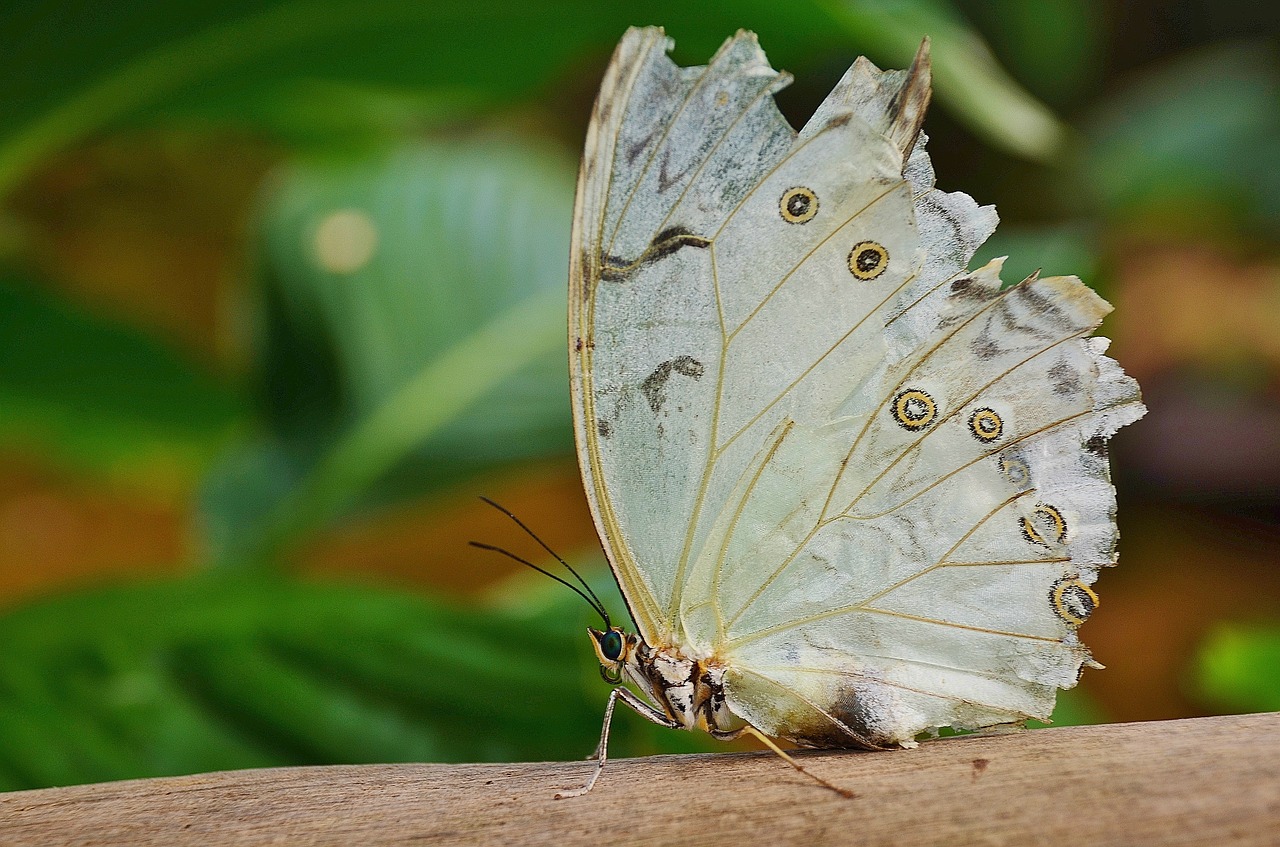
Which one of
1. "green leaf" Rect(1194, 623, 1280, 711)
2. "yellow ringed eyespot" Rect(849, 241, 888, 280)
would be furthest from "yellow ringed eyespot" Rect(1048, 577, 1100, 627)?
"green leaf" Rect(1194, 623, 1280, 711)

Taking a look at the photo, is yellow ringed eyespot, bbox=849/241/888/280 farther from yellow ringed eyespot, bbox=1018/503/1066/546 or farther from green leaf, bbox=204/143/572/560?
green leaf, bbox=204/143/572/560

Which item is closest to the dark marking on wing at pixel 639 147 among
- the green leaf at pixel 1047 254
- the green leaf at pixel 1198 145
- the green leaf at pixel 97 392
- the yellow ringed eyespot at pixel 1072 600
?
the yellow ringed eyespot at pixel 1072 600

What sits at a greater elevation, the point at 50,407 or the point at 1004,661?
the point at 50,407

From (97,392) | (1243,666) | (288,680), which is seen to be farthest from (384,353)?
(1243,666)

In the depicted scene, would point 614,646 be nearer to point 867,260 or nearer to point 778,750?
point 778,750

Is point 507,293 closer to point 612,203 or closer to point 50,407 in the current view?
point 50,407

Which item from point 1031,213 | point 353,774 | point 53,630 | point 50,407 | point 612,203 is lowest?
point 353,774

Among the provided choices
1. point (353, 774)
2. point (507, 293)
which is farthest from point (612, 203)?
point (507, 293)
